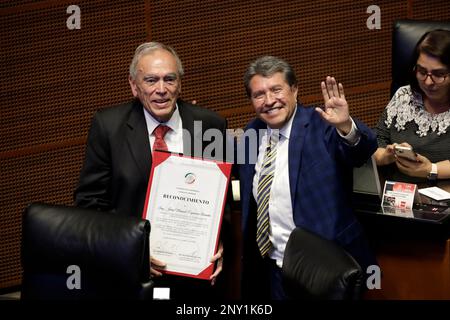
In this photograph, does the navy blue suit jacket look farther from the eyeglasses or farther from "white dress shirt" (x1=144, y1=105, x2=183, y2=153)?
the eyeglasses

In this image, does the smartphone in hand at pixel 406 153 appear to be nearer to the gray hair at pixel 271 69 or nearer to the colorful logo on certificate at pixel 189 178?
the gray hair at pixel 271 69

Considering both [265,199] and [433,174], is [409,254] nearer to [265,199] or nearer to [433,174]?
[433,174]

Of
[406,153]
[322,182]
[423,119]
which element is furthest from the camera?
[423,119]

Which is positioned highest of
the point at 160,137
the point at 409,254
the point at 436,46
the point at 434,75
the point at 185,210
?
the point at 436,46

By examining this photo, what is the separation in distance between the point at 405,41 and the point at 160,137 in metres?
1.52

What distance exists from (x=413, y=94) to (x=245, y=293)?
1.33 m

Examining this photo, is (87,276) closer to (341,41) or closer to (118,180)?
(118,180)

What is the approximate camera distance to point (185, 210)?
306 centimetres

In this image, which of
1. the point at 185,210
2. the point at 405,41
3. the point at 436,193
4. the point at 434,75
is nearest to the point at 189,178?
the point at 185,210

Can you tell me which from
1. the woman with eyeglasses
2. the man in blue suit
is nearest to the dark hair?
the woman with eyeglasses

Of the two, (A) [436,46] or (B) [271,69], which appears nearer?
(B) [271,69]

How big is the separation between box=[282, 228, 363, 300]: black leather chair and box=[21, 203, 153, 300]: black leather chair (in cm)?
52

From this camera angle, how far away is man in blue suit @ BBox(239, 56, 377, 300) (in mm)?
2934

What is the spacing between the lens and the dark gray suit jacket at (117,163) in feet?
10.5
